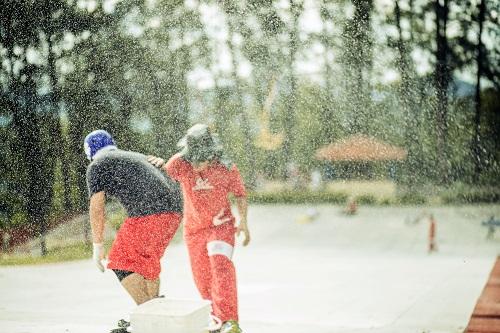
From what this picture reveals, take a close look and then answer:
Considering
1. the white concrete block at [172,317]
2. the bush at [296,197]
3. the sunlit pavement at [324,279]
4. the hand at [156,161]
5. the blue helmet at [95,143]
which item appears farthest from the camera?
the bush at [296,197]

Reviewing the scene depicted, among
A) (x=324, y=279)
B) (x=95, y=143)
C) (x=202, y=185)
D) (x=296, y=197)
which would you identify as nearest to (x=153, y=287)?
(x=202, y=185)

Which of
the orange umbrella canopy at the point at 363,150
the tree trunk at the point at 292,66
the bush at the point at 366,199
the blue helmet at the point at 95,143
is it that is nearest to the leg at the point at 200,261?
the blue helmet at the point at 95,143

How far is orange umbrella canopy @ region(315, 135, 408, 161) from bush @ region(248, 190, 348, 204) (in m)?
0.22

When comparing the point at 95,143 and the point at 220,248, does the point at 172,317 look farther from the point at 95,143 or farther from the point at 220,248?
the point at 95,143

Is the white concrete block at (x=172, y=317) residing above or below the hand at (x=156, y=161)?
below

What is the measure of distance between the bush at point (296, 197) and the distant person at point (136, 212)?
62 centimetres

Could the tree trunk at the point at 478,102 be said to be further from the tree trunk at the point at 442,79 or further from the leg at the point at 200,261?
the leg at the point at 200,261

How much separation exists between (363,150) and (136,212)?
143 cm

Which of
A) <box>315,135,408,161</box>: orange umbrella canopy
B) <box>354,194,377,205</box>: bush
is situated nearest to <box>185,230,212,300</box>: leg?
<box>315,135,408,161</box>: orange umbrella canopy

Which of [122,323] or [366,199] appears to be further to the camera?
[366,199]

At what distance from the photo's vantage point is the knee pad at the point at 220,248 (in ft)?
10.7

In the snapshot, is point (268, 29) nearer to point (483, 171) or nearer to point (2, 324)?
point (483, 171)

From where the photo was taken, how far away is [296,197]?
3.95 meters

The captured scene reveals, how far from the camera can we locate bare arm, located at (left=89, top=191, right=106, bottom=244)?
3201 mm
